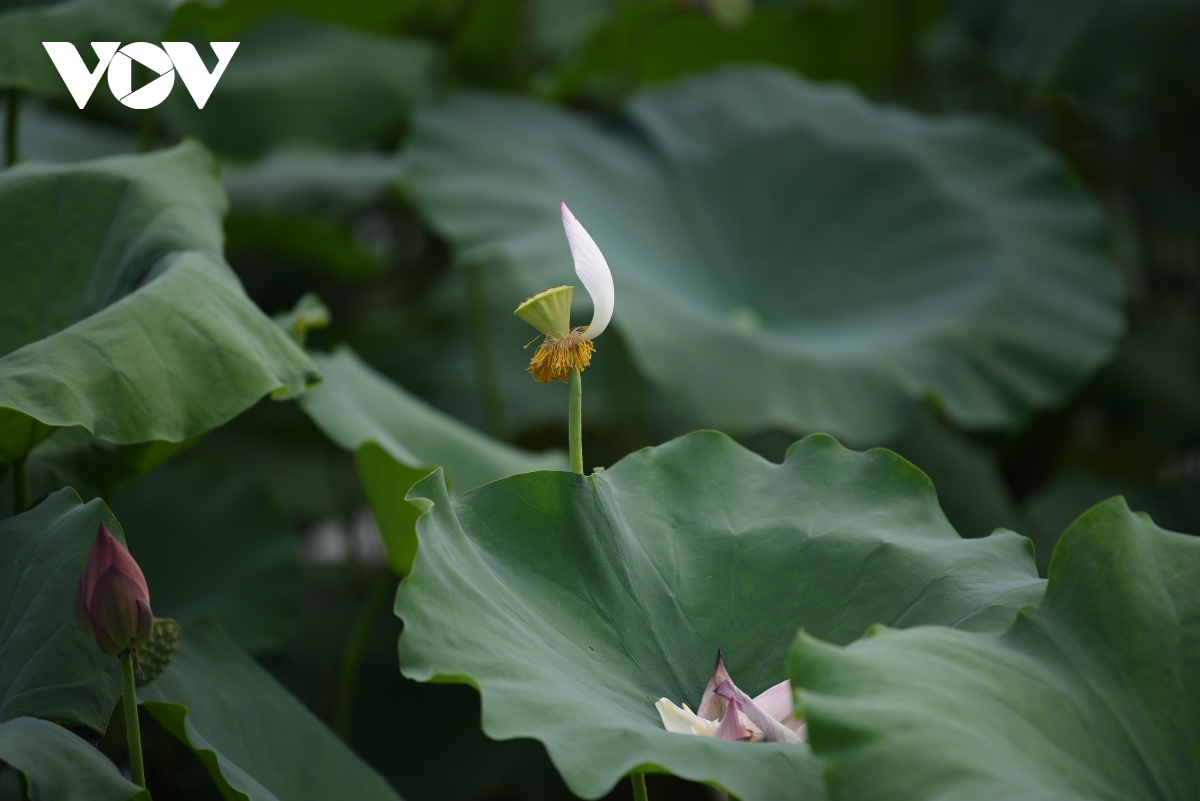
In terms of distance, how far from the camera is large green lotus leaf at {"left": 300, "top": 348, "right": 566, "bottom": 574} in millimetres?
1102

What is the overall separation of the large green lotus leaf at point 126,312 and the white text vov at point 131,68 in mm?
143

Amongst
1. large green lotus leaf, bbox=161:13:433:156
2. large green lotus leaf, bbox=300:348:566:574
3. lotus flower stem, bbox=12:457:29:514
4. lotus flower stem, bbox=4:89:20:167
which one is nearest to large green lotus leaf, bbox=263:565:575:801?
large green lotus leaf, bbox=300:348:566:574

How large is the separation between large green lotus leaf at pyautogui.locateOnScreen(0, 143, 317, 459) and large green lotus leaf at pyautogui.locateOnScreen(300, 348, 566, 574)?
113 mm

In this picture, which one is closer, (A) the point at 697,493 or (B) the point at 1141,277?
A: (A) the point at 697,493

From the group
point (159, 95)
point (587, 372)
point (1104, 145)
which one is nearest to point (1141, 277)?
point (1104, 145)

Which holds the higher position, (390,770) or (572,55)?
(572,55)

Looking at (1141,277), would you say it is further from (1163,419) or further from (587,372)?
(587,372)

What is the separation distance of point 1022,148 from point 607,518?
177 centimetres

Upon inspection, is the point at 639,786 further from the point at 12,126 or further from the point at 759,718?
the point at 12,126

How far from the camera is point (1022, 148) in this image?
222 cm

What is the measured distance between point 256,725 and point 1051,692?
71 cm

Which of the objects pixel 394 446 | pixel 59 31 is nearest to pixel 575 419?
pixel 394 446

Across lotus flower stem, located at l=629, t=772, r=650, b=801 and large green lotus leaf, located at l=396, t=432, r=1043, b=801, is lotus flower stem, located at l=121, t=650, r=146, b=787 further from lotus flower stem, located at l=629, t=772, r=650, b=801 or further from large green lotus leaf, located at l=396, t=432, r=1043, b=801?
lotus flower stem, located at l=629, t=772, r=650, b=801

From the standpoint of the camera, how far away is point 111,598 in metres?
0.68
